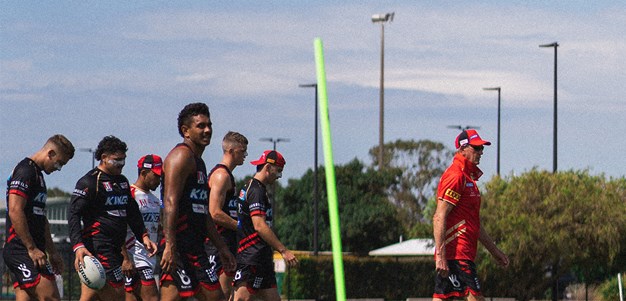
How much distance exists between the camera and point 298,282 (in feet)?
164

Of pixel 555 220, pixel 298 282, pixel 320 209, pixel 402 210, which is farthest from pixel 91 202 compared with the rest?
pixel 402 210

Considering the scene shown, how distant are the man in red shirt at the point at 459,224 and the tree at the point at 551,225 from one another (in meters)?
28.1

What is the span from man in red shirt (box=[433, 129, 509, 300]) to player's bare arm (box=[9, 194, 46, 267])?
11.6 feet

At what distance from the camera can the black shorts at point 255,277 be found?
1367cm

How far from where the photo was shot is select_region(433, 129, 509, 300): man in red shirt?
12625 millimetres

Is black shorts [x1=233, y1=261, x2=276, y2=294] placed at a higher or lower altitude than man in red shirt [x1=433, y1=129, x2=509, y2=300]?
lower

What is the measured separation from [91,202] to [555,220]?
29.7 metres

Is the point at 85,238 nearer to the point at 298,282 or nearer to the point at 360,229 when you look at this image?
the point at 298,282

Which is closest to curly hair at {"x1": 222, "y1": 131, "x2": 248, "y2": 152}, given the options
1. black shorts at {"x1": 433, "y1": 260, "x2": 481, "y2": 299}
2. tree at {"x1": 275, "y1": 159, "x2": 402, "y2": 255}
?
black shorts at {"x1": 433, "y1": 260, "x2": 481, "y2": 299}

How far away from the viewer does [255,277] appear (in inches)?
539

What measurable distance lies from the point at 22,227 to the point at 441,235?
3.71 metres

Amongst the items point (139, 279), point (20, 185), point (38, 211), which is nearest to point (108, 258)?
point (38, 211)

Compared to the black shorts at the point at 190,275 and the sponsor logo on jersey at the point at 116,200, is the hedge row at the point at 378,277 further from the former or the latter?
the black shorts at the point at 190,275

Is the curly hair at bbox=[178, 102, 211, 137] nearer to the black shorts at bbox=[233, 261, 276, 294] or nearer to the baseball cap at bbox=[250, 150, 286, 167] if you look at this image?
the baseball cap at bbox=[250, 150, 286, 167]
